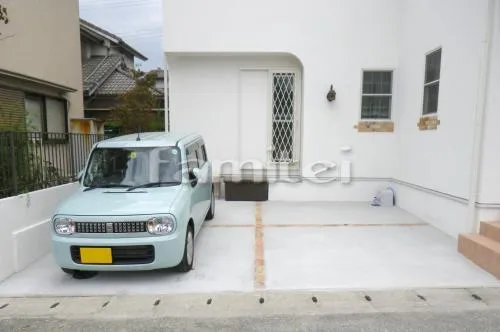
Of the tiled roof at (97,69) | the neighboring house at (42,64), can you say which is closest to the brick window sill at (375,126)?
the neighboring house at (42,64)

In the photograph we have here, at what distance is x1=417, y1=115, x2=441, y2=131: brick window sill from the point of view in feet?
19.2

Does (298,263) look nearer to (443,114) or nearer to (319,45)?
(443,114)

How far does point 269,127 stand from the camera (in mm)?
8125

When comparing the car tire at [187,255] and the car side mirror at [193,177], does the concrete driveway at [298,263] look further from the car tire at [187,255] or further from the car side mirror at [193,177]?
the car side mirror at [193,177]

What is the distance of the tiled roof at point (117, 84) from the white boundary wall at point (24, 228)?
38.5ft

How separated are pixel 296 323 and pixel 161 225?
1.72 m

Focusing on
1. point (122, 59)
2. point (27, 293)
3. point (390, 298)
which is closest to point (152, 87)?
point (122, 59)

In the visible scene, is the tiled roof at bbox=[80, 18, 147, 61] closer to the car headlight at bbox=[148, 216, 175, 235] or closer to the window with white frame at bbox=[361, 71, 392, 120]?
the window with white frame at bbox=[361, 71, 392, 120]

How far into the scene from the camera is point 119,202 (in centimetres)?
386

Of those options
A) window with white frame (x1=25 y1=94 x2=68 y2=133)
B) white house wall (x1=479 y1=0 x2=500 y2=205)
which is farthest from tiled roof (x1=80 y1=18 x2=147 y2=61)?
white house wall (x1=479 y1=0 x2=500 y2=205)

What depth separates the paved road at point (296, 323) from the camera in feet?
9.92

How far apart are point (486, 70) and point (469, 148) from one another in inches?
42.9

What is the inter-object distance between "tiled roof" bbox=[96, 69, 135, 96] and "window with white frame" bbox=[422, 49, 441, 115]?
42.3ft

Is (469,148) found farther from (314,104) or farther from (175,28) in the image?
(175,28)
